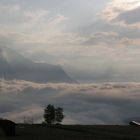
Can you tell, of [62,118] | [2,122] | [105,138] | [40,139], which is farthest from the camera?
[62,118]

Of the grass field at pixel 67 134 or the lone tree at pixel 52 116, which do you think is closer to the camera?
the grass field at pixel 67 134

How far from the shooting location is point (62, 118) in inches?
7761

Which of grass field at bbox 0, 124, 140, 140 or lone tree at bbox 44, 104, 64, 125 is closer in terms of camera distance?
grass field at bbox 0, 124, 140, 140

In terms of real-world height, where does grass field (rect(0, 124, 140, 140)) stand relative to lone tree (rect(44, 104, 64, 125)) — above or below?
below

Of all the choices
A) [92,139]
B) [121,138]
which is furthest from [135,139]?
[92,139]

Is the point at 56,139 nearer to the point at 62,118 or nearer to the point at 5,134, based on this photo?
the point at 5,134

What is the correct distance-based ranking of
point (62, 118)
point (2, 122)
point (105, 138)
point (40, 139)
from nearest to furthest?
point (40, 139) < point (105, 138) < point (2, 122) < point (62, 118)

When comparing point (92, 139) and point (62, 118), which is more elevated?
point (62, 118)

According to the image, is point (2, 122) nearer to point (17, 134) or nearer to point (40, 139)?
point (17, 134)

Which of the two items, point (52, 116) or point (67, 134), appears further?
point (52, 116)

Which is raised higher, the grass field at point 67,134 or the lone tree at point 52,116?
the lone tree at point 52,116

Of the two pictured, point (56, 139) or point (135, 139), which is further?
point (135, 139)

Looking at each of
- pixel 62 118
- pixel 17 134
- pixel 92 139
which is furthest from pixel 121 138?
pixel 62 118

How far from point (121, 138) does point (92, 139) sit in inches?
380
